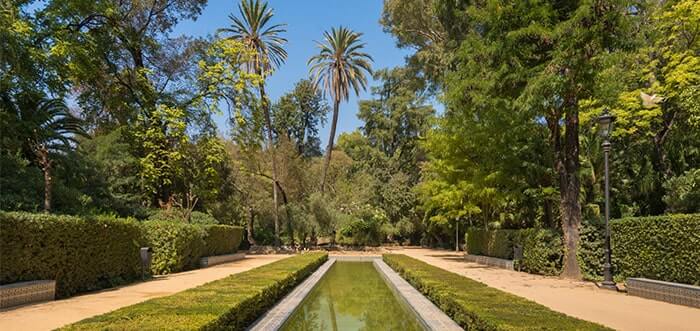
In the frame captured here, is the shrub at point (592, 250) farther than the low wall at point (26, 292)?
Yes

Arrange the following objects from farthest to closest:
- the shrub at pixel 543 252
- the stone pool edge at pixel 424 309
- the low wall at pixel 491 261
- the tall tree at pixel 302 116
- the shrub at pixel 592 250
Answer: the tall tree at pixel 302 116
the low wall at pixel 491 261
the shrub at pixel 543 252
the shrub at pixel 592 250
the stone pool edge at pixel 424 309

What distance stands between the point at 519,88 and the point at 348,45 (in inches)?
1005

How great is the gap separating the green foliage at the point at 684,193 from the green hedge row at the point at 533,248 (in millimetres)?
6460

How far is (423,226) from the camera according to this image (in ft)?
137

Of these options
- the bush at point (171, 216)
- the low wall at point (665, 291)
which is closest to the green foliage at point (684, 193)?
the low wall at point (665, 291)

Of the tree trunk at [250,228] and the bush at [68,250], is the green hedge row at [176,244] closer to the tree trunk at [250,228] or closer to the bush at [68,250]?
the bush at [68,250]

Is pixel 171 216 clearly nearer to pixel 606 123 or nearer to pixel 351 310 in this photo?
pixel 351 310

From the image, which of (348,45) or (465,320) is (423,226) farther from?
(465,320)

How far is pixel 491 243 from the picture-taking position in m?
23.6

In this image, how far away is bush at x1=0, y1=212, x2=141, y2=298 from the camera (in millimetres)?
9703

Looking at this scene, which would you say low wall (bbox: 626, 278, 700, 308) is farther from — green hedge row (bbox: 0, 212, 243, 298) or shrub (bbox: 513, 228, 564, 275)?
green hedge row (bbox: 0, 212, 243, 298)

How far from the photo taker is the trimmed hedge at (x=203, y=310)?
557cm

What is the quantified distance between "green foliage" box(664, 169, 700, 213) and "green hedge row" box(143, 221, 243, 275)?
19.1 m

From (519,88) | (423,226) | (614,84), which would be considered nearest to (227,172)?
(423,226)
